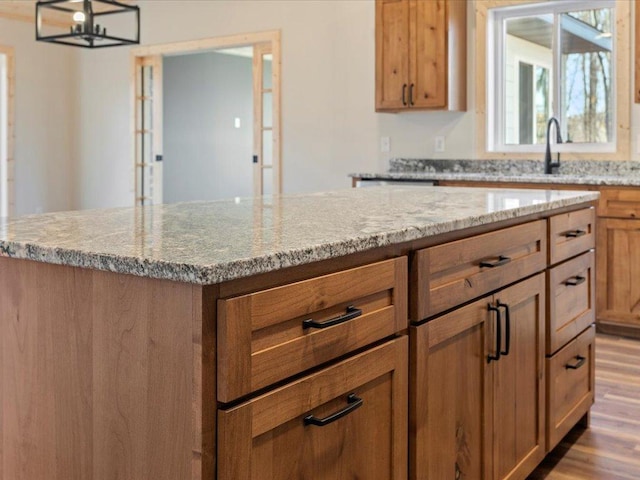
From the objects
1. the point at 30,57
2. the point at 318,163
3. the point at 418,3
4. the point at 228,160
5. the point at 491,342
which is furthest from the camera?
the point at 228,160

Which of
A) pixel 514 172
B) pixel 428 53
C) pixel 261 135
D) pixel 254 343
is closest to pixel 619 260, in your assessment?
pixel 514 172

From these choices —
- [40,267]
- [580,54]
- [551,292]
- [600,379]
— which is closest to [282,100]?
[580,54]

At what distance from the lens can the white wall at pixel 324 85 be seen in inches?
226

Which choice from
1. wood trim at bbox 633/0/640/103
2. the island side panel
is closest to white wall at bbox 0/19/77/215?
wood trim at bbox 633/0/640/103

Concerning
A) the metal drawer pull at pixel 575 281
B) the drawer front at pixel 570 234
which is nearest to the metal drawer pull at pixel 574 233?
the drawer front at pixel 570 234

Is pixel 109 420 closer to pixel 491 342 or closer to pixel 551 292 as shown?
A: pixel 491 342

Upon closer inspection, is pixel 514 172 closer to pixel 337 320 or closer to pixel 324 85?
pixel 324 85

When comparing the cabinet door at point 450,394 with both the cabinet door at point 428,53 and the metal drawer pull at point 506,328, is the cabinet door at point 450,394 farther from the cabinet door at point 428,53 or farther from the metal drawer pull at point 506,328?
the cabinet door at point 428,53

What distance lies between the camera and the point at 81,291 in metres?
1.20

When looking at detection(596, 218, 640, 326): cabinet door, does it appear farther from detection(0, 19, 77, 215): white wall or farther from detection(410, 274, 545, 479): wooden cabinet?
detection(0, 19, 77, 215): white wall

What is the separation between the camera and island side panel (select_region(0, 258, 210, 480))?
3.46ft

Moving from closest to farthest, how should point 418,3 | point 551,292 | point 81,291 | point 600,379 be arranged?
point 81,291 → point 551,292 → point 600,379 → point 418,3

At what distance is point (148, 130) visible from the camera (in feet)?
24.5

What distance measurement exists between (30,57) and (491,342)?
7030mm
